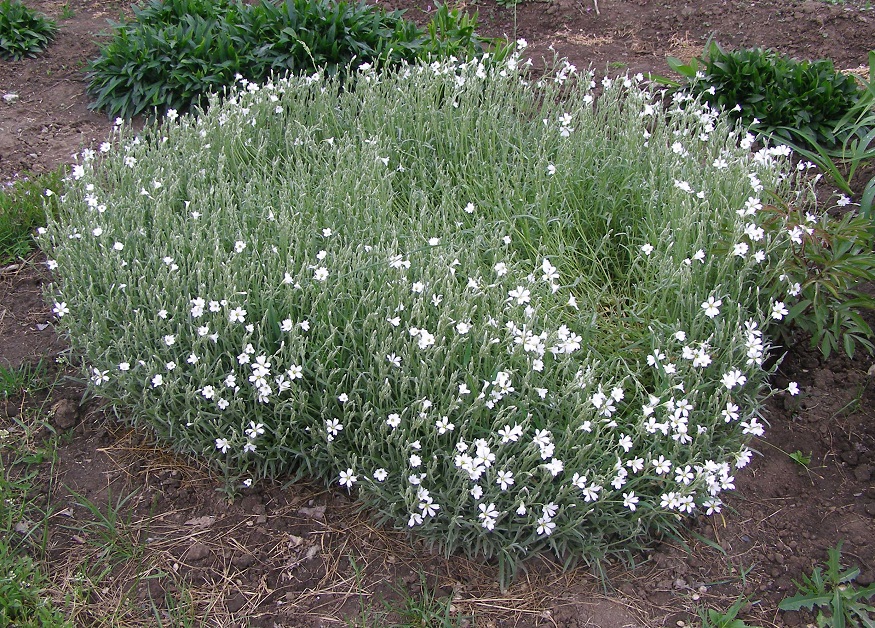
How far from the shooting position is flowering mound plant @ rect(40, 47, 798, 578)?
2.61m

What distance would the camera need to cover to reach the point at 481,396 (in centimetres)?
246

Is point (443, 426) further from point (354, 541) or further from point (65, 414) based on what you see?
point (65, 414)

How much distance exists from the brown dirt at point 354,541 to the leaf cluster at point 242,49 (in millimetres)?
2304

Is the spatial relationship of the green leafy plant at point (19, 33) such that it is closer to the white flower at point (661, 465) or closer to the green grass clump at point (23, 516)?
the green grass clump at point (23, 516)

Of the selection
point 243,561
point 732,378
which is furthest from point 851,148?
point 243,561

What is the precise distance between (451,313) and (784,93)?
3.06m

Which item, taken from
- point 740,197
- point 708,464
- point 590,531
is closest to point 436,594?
point 590,531

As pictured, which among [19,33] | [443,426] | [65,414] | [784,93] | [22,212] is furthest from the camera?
[19,33]

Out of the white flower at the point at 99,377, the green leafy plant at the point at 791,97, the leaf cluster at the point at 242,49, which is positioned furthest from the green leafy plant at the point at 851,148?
the white flower at the point at 99,377

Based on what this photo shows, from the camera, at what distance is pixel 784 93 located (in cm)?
461

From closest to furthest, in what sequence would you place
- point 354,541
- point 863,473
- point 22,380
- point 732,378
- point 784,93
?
point 732,378, point 354,541, point 863,473, point 22,380, point 784,93

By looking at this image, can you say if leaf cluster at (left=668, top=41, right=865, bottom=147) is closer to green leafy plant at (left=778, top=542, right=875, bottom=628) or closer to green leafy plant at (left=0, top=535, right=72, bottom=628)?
green leafy plant at (left=778, top=542, right=875, bottom=628)

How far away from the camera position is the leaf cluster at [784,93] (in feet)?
15.1

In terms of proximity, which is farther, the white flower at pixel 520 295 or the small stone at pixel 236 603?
the white flower at pixel 520 295
